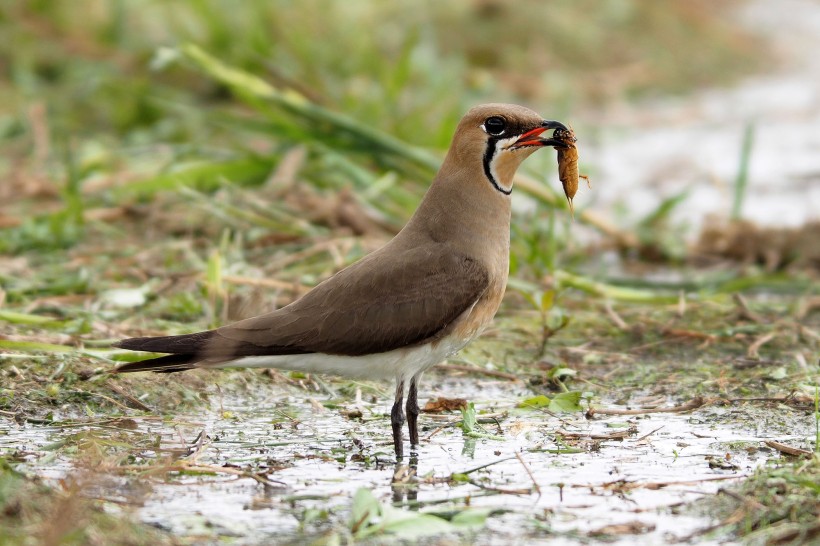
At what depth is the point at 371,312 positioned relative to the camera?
14.4 ft

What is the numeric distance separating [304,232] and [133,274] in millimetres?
1020

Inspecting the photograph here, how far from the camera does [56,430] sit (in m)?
4.31

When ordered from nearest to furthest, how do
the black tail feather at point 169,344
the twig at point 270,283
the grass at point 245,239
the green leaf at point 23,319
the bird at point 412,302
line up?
the black tail feather at point 169,344
the bird at point 412,302
the grass at point 245,239
the green leaf at point 23,319
the twig at point 270,283

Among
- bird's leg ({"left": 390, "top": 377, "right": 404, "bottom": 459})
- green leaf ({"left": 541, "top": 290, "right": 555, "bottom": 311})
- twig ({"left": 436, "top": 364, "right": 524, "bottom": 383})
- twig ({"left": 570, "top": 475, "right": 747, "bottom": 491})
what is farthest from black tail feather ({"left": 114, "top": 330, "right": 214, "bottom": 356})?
green leaf ({"left": 541, "top": 290, "right": 555, "bottom": 311})

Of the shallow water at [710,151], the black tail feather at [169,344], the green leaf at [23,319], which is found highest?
the shallow water at [710,151]

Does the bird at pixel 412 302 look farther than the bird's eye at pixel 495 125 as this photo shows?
No

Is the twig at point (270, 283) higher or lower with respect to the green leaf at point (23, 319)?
higher

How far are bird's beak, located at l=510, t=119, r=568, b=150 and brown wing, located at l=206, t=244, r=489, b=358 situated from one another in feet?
1.61

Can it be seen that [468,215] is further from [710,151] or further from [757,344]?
[710,151]

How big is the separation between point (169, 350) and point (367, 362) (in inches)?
27.2

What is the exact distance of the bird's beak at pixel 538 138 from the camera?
180 inches

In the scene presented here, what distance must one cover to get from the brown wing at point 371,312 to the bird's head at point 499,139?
0.41 metres

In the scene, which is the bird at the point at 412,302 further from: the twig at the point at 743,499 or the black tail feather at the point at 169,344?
the twig at the point at 743,499

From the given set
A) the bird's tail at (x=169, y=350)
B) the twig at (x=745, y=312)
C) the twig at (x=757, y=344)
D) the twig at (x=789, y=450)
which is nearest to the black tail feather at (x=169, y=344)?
the bird's tail at (x=169, y=350)
